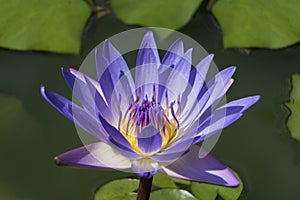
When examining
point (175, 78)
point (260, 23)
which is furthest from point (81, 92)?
point (260, 23)

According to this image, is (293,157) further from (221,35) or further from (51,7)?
(51,7)

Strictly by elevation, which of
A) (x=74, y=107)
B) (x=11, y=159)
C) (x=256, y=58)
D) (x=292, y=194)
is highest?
(x=74, y=107)

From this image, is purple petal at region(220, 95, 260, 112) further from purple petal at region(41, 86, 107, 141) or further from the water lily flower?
purple petal at region(41, 86, 107, 141)

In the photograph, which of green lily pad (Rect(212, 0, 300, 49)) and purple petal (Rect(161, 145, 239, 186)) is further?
green lily pad (Rect(212, 0, 300, 49))

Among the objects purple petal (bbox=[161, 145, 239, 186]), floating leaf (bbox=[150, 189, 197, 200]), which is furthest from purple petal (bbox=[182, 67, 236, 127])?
floating leaf (bbox=[150, 189, 197, 200])

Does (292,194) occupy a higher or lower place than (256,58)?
lower

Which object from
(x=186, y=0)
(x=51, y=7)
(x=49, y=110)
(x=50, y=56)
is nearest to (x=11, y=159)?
(x=49, y=110)

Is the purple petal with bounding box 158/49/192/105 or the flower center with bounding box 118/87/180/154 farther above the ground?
the purple petal with bounding box 158/49/192/105
